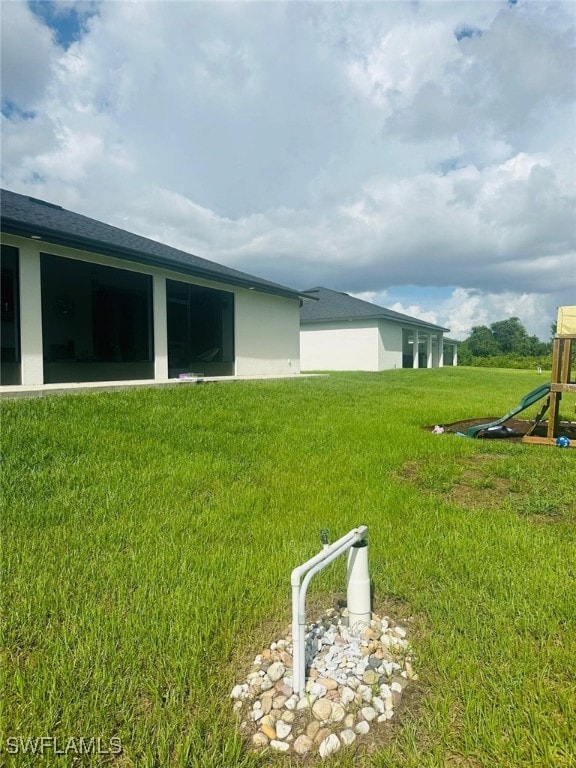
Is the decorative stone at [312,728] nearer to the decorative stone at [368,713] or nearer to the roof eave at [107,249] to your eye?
the decorative stone at [368,713]

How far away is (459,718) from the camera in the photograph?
1.54 meters

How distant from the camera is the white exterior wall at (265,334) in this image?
44.5ft

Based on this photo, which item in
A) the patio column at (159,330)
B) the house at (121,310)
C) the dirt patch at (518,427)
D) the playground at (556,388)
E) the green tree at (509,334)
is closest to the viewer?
the playground at (556,388)

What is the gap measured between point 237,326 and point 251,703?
12.2m

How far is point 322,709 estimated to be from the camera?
1598mm

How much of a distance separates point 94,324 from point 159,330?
4082mm

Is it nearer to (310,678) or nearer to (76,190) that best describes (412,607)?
(310,678)

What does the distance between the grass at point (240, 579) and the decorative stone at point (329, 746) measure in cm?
7

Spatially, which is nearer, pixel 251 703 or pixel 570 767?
pixel 570 767

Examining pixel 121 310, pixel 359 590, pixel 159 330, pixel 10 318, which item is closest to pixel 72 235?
pixel 159 330

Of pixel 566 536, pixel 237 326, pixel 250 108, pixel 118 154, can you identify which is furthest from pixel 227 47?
pixel 566 536

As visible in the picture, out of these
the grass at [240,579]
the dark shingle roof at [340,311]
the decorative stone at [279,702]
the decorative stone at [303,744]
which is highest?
the dark shingle roof at [340,311]

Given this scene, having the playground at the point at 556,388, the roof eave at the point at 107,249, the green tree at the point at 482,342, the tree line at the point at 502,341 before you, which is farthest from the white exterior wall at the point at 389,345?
the green tree at the point at 482,342
